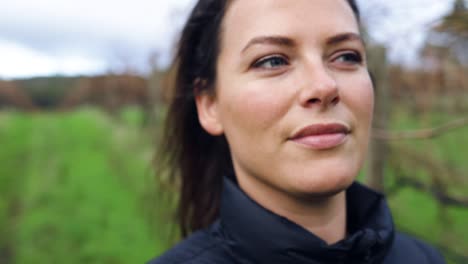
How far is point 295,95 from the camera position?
1.47 m

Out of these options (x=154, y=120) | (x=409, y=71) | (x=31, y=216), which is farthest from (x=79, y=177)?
(x=409, y=71)

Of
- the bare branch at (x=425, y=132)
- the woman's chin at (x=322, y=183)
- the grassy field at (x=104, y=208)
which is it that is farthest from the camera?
the grassy field at (x=104, y=208)

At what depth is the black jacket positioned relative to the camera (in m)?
1.44

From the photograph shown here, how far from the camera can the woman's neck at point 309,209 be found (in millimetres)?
1571

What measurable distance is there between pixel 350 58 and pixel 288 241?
0.57 metres

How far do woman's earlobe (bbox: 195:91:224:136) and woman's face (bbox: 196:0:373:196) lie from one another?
102 mm

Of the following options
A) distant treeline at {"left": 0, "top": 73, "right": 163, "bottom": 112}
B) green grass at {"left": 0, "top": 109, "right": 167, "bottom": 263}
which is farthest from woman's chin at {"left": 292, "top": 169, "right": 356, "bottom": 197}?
distant treeline at {"left": 0, "top": 73, "right": 163, "bottom": 112}

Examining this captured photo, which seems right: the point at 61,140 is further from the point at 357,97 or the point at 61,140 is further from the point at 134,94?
the point at 357,97

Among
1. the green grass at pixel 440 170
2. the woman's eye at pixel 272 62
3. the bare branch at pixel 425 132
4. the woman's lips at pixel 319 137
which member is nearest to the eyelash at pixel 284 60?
the woman's eye at pixel 272 62

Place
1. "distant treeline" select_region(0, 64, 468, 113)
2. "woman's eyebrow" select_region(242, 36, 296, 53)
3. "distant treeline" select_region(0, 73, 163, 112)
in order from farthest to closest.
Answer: "distant treeline" select_region(0, 73, 163, 112) → "distant treeline" select_region(0, 64, 468, 113) → "woman's eyebrow" select_region(242, 36, 296, 53)

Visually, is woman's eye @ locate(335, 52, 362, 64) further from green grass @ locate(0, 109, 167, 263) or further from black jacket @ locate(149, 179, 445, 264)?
green grass @ locate(0, 109, 167, 263)

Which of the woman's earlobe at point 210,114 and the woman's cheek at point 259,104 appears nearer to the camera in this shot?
the woman's cheek at point 259,104

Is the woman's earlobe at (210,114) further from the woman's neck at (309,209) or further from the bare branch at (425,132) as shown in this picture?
the bare branch at (425,132)

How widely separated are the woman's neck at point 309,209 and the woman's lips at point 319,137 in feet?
0.61
